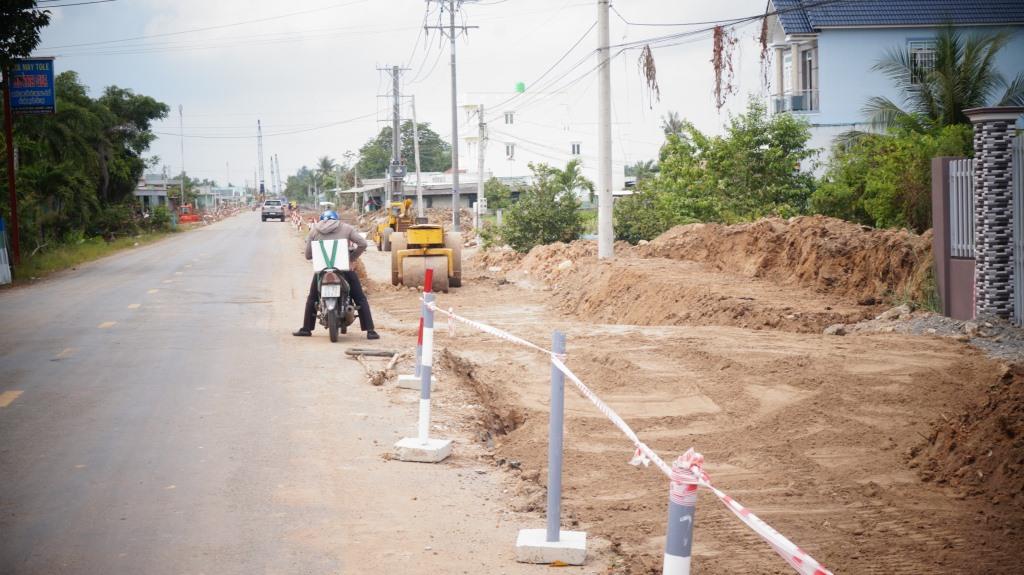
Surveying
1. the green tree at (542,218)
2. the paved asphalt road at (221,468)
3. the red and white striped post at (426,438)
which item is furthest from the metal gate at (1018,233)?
the green tree at (542,218)

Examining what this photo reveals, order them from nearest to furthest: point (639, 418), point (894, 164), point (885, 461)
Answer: point (885, 461)
point (639, 418)
point (894, 164)

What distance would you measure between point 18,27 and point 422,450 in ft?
62.4

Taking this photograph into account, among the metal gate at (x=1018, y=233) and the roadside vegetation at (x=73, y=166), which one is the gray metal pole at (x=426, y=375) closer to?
the metal gate at (x=1018, y=233)

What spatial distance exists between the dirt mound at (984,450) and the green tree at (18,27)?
21.2 m

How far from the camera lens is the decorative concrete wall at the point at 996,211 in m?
12.4

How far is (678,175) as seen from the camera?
29.9 meters

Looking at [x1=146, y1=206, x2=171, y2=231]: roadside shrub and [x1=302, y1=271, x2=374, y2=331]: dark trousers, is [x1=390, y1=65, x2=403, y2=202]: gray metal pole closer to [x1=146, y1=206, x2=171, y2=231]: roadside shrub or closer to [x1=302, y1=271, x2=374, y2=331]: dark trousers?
[x1=146, y1=206, x2=171, y2=231]: roadside shrub

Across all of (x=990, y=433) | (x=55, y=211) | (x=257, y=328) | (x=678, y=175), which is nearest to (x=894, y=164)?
(x=678, y=175)

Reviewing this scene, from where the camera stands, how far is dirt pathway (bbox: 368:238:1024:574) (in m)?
5.74

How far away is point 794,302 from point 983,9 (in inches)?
1022

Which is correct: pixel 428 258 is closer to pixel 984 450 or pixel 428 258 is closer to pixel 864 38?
pixel 984 450

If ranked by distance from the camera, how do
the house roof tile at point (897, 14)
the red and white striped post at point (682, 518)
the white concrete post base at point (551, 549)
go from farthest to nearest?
the house roof tile at point (897, 14) < the white concrete post base at point (551, 549) < the red and white striped post at point (682, 518)

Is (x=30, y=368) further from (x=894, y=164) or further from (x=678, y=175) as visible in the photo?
(x=678, y=175)

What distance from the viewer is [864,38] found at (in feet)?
115
